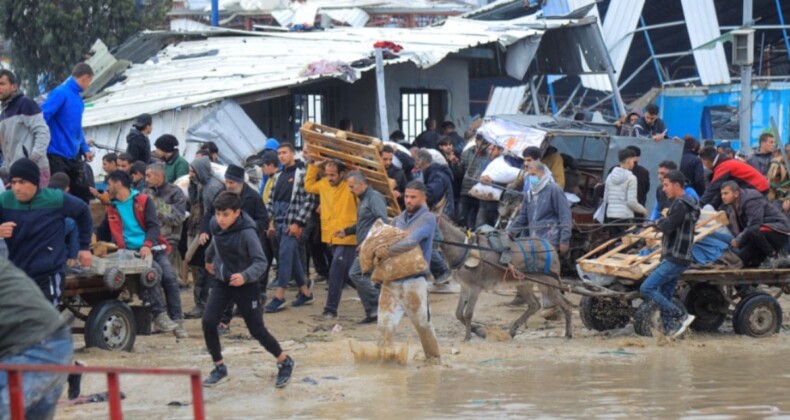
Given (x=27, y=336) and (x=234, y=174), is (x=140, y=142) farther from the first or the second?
(x=27, y=336)

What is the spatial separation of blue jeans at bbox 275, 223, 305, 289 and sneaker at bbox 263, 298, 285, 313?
0.57 ft

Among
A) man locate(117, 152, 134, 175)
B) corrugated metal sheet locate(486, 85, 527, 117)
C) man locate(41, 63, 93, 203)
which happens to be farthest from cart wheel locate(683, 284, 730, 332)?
corrugated metal sheet locate(486, 85, 527, 117)

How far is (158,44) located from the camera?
23016 mm

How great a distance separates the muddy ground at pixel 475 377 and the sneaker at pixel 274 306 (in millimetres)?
739

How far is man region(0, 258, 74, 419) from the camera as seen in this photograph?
6.09 m

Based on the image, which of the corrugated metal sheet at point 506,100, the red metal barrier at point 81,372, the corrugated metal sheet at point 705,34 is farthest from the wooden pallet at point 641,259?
the corrugated metal sheet at point 705,34

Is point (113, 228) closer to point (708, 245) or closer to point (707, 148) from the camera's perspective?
point (708, 245)

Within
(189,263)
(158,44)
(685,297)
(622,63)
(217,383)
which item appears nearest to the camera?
(217,383)

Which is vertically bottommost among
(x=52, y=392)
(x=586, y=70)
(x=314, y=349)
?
(x=314, y=349)

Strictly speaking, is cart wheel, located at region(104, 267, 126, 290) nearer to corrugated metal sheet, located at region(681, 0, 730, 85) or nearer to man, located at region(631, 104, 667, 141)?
man, located at region(631, 104, 667, 141)

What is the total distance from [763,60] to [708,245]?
21.0 meters

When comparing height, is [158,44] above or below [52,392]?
above

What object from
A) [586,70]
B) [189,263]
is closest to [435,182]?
[189,263]

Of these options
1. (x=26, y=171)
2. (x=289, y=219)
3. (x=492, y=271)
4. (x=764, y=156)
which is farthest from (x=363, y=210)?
(x=764, y=156)
